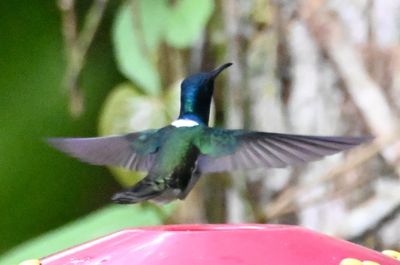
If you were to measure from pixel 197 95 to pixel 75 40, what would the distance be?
0.88 m

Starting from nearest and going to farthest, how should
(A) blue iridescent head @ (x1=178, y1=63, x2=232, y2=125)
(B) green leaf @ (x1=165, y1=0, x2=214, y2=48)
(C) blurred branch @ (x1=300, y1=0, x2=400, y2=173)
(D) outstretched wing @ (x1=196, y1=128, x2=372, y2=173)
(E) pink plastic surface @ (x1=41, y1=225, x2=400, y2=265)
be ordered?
(E) pink plastic surface @ (x1=41, y1=225, x2=400, y2=265)
(D) outstretched wing @ (x1=196, y1=128, x2=372, y2=173)
(A) blue iridescent head @ (x1=178, y1=63, x2=232, y2=125)
(C) blurred branch @ (x1=300, y1=0, x2=400, y2=173)
(B) green leaf @ (x1=165, y1=0, x2=214, y2=48)

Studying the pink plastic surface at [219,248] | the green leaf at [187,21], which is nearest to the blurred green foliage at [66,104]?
the green leaf at [187,21]

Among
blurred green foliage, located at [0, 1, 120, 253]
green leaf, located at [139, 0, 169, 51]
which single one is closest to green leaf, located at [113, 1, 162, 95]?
green leaf, located at [139, 0, 169, 51]

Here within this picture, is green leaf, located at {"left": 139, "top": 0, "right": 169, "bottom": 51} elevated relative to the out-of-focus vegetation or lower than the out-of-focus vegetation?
elevated

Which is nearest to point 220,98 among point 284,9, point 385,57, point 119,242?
point 284,9

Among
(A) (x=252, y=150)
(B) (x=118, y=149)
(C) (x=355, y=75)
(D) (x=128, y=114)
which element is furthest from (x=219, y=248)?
(D) (x=128, y=114)

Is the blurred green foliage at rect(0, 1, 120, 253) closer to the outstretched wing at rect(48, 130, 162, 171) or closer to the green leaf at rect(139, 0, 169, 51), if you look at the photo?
the green leaf at rect(139, 0, 169, 51)

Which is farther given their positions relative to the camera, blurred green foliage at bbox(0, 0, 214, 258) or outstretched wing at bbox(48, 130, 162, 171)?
blurred green foliage at bbox(0, 0, 214, 258)

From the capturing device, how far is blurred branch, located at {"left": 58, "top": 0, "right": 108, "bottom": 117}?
7.13 feet

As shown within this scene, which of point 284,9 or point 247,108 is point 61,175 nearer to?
point 247,108

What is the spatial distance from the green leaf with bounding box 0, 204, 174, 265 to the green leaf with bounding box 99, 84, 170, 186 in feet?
0.23

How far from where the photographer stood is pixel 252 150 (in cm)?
133

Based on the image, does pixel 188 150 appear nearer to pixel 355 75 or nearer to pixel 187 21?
pixel 355 75

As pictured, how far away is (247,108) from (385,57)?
12.5 inches
